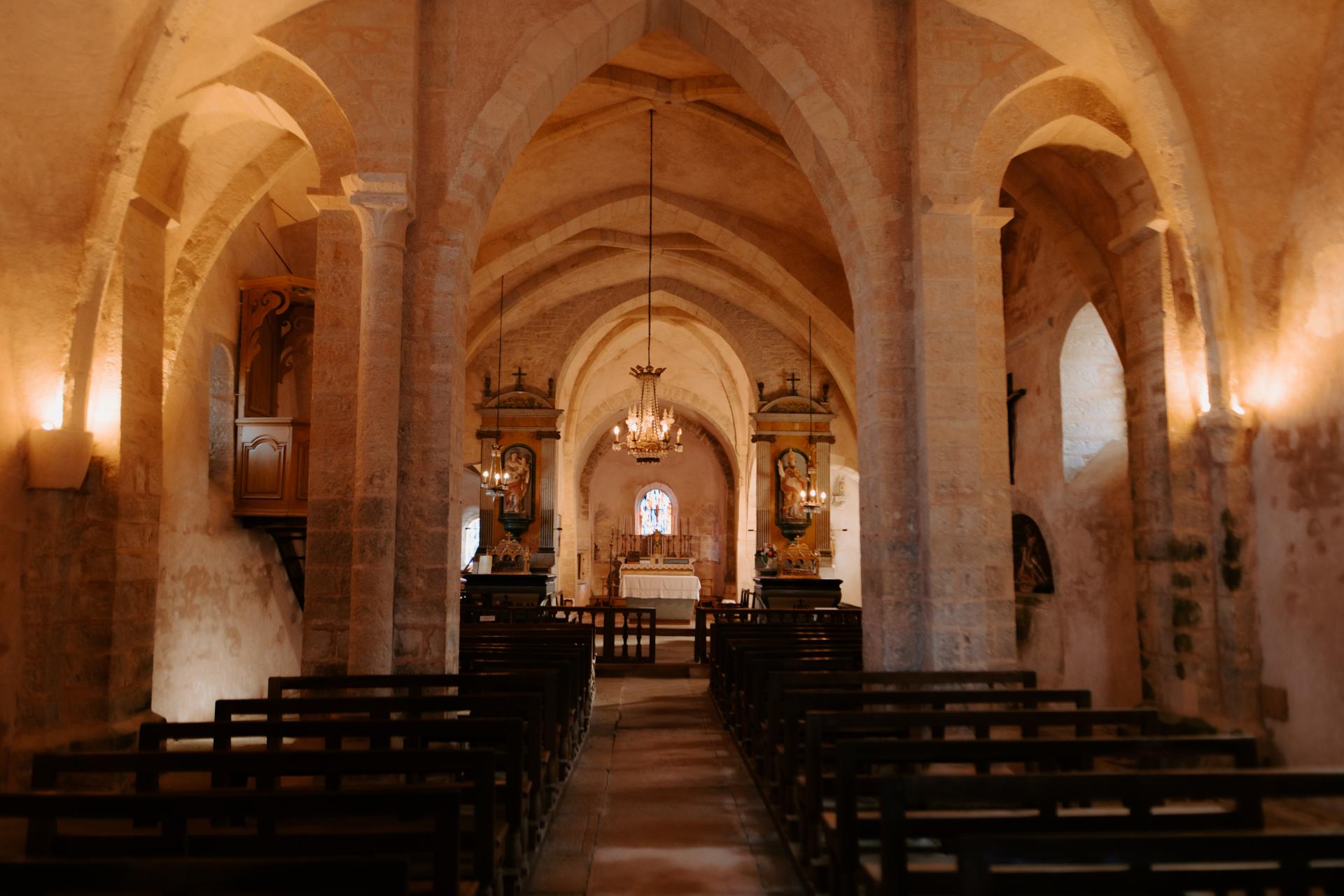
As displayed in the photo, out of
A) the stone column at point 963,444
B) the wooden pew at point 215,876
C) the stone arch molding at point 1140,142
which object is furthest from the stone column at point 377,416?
the stone arch molding at point 1140,142

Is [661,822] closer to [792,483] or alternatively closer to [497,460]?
[792,483]

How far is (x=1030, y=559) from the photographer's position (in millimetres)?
10391

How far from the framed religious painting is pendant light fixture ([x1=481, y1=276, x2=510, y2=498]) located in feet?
0.43

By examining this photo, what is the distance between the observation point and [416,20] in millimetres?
6531

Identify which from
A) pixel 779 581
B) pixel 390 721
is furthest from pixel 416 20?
pixel 779 581

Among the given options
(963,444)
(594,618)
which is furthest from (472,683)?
(594,618)

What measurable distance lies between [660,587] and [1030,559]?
8.85 metres

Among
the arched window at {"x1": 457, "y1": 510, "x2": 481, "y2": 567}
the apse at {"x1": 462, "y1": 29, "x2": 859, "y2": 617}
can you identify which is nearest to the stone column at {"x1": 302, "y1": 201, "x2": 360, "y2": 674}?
the apse at {"x1": 462, "y1": 29, "x2": 859, "y2": 617}

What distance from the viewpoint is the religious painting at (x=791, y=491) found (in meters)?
16.7

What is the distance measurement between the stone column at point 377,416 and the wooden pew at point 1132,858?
4623 mm

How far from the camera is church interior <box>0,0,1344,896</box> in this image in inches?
154

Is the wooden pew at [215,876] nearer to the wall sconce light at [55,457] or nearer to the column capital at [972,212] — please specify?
the wall sconce light at [55,457]

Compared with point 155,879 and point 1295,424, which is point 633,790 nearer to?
point 155,879

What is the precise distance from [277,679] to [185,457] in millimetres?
4061
